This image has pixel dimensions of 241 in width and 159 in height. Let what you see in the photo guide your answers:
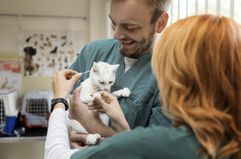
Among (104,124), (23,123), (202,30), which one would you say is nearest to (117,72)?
(104,124)

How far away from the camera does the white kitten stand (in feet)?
3.86

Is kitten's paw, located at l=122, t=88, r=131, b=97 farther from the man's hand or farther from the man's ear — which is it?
the man's ear

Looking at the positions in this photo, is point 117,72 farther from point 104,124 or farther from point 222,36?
point 222,36

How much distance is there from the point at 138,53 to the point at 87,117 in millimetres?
294

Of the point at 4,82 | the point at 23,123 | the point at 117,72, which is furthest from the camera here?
the point at 4,82

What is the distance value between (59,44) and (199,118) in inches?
101

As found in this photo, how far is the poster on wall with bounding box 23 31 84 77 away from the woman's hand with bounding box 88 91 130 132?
1.99 metres

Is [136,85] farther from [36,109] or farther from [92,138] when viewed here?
[36,109]

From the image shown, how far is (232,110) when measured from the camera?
766mm

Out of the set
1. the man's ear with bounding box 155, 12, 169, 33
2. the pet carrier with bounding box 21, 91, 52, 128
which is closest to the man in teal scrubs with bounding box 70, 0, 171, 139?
the man's ear with bounding box 155, 12, 169, 33

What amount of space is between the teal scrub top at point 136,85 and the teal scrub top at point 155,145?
30 cm

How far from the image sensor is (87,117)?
3.95 ft

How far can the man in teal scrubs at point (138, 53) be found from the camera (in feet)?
3.66

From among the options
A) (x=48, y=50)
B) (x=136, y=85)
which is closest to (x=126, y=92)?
(x=136, y=85)
